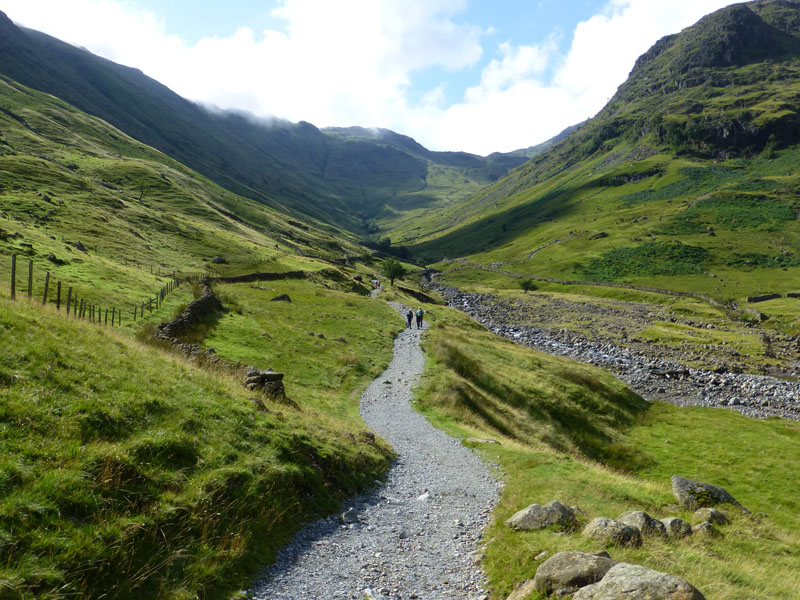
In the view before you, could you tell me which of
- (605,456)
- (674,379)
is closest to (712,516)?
(605,456)

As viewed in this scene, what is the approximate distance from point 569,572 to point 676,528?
7412mm

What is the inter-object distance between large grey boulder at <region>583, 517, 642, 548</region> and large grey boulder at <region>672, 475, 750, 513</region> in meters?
10.3

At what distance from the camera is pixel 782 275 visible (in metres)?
136

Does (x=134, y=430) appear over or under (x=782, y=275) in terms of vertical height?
under

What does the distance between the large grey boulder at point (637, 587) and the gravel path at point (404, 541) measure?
340cm

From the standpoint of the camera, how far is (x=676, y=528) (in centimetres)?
1453

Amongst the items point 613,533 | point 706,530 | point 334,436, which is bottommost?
point 706,530

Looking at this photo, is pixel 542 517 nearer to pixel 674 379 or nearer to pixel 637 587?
pixel 637 587

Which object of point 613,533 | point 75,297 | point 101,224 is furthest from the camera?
point 101,224

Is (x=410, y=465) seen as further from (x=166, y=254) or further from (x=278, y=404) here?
(x=166, y=254)

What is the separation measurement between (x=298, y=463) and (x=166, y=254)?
97.7 metres

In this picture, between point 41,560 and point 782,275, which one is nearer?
point 41,560

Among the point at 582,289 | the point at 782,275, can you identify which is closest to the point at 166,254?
the point at 582,289

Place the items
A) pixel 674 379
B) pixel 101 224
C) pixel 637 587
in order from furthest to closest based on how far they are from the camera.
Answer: pixel 101 224, pixel 674 379, pixel 637 587
